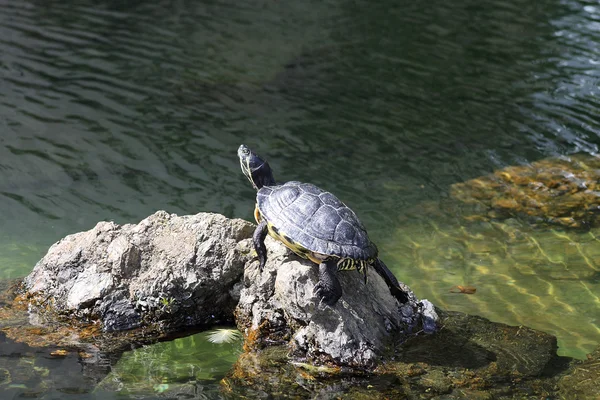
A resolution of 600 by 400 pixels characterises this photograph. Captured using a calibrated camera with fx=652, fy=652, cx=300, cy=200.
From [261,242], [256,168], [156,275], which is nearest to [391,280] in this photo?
[261,242]

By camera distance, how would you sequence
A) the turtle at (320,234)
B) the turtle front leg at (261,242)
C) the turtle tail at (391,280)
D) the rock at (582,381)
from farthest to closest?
the turtle tail at (391,280)
the turtle front leg at (261,242)
the turtle at (320,234)
the rock at (582,381)

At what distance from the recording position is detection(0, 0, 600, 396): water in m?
7.38

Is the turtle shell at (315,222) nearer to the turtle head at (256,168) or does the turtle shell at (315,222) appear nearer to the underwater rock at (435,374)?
the turtle head at (256,168)

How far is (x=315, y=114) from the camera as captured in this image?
10883 mm

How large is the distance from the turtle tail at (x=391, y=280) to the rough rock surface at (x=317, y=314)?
0.05m

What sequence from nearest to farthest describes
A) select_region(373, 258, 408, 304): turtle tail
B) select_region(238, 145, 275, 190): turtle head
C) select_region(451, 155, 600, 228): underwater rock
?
1. select_region(373, 258, 408, 304): turtle tail
2. select_region(238, 145, 275, 190): turtle head
3. select_region(451, 155, 600, 228): underwater rock

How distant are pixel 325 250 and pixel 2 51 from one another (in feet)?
32.9

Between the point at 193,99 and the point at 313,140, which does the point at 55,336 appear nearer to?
the point at 313,140

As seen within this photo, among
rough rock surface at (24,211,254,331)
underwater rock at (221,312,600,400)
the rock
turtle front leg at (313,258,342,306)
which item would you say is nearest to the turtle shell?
turtle front leg at (313,258,342,306)

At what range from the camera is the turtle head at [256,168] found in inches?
214

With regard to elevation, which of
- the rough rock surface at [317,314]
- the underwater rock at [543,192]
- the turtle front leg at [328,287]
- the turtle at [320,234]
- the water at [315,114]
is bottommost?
the underwater rock at [543,192]

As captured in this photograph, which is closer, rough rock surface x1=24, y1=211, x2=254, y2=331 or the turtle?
the turtle

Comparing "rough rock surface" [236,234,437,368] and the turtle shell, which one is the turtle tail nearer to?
"rough rock surface" [236,234,437,368]

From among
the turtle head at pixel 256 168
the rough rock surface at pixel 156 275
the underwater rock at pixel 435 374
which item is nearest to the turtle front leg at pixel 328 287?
the underwater rock at pixel 435 374
